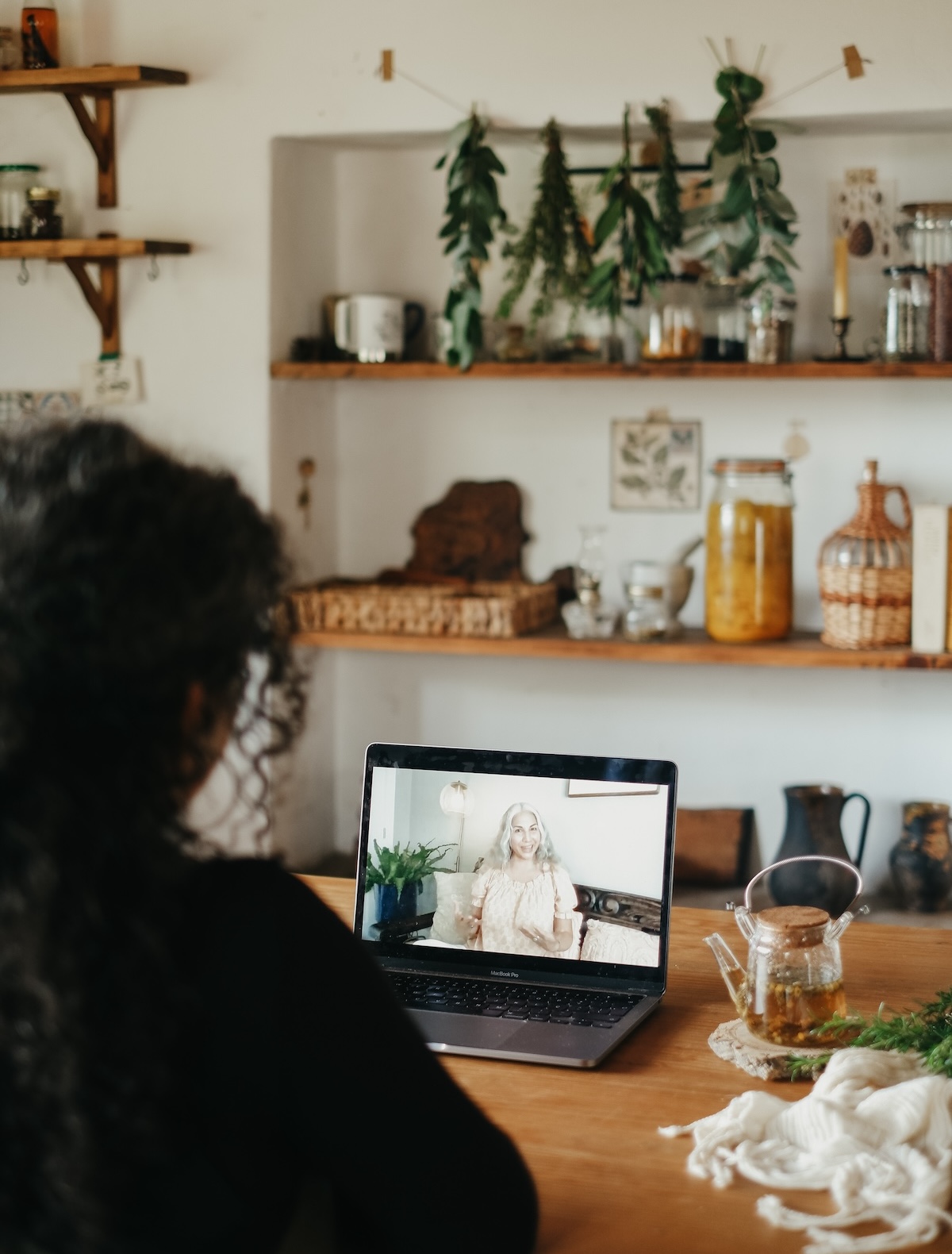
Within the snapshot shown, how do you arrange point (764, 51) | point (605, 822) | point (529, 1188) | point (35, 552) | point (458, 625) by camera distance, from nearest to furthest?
point (35, 552) < point (529, 1188) < point (605, 822) < point (764, 51) < point (458, 625)

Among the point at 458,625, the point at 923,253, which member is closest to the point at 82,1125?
the point at 458,625

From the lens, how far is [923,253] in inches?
103

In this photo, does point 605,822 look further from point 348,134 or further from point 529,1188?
point 348,134

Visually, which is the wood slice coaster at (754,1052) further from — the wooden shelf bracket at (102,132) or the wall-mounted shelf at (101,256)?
the wooden shelf bracket at (102,132)

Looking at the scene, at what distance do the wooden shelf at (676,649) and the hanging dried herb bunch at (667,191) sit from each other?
736 mm

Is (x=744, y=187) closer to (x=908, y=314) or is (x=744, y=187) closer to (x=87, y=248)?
(x=908, y=314)

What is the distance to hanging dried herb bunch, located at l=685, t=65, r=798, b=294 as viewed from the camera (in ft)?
8.20

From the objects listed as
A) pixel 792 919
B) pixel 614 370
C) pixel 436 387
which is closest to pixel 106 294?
pixel 436 387

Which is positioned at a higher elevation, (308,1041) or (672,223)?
(672,223)

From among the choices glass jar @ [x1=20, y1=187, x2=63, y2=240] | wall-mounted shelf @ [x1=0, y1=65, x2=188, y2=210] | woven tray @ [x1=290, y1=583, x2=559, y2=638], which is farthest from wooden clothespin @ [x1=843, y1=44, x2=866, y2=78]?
glass jar @ [x1=20, y1=187, x2=63, y2=240]

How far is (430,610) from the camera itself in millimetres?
2773

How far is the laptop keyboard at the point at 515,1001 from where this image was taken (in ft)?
4.53

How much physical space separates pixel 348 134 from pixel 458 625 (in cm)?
97

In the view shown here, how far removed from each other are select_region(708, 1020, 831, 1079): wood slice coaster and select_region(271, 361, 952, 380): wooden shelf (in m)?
1.51
